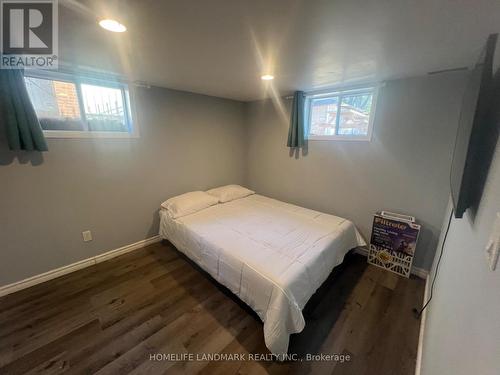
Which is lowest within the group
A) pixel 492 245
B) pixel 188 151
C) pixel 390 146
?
pixel 492 245

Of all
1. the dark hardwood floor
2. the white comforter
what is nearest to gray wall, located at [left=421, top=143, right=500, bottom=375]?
the dark hardwood floor

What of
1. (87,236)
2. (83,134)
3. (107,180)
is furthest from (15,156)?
(87,236)

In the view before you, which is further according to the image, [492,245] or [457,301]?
[457,301]

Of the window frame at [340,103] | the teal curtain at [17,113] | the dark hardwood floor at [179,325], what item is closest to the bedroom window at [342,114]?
the window frame at [340,103]

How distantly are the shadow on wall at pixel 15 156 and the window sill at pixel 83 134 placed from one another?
218 millimetres

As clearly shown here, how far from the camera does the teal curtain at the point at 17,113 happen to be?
162 cm

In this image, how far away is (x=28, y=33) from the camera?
1.23 meters

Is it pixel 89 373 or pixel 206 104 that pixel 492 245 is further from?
pixel 206 104

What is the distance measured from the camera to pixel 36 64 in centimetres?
173

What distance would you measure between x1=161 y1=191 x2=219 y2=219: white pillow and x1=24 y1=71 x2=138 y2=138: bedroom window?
0.98 meters

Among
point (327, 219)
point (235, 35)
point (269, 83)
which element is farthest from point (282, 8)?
point (327, 219)

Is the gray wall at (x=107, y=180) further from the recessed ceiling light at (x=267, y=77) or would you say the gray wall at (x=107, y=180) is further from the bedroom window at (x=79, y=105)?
the recessed ceiling light at (x=267, y=77)

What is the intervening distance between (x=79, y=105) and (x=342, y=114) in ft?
10.2

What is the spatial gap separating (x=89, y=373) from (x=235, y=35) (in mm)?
2413
